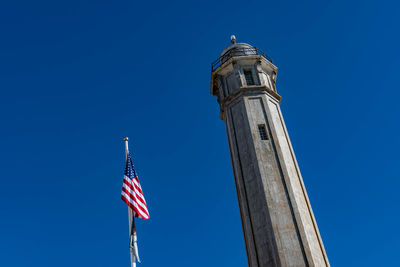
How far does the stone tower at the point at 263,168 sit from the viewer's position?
23.1 metres

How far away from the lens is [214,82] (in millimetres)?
35656

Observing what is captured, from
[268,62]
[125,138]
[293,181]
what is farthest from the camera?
[268,62]

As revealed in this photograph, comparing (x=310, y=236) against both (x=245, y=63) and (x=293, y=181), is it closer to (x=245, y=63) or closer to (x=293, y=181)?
(x=293, y=181)

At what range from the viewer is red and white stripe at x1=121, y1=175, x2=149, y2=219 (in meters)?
19.2

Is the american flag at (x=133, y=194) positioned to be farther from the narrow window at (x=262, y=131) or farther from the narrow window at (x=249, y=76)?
the narrow window at (x=249, y=76)

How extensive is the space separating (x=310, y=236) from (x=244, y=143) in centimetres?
818

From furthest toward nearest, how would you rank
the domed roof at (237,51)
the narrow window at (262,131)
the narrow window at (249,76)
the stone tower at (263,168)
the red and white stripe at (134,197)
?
the domed roof at (237,51) → the narrow window at (249,76) → the narrow window at (262,131) → the stone tower at (263,168) → the red and white stripe at (134,197)

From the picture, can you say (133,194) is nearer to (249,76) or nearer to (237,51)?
(249,76)

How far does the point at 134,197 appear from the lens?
19562 mm

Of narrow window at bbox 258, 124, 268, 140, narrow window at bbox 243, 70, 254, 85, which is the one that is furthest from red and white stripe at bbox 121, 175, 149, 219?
narrow window at bbox 243, 70, 254, 85

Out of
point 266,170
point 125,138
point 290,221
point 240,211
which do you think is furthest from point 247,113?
point 125,138

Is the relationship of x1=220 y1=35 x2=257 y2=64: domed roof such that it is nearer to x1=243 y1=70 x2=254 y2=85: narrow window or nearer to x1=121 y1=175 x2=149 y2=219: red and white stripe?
x1=243 y1=70 x2=254 y2=85: narrow window

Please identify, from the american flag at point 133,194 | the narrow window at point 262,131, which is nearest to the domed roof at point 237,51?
the narrow window at point 262,131

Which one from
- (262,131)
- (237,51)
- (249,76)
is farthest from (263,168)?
(237,51)
